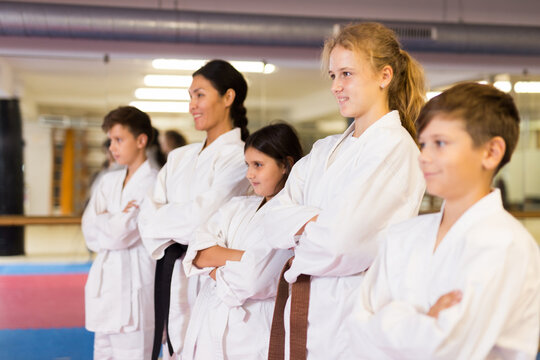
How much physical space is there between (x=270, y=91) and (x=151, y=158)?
2.17 metres

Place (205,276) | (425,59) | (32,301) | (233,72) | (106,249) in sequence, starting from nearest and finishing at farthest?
1. (205,276)
2. (233,72)
3. (106,249)
4. (32,301)
5. (425,59)

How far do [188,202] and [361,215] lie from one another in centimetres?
114

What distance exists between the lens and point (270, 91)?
251 inches

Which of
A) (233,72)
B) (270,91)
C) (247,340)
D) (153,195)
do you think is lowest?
(247,340)

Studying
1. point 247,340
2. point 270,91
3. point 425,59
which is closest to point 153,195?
point 247,340

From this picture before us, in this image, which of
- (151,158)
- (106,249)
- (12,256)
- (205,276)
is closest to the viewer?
(205,276)

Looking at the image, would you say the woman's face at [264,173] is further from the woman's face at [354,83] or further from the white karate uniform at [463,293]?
the white karate uniform at [463,293]

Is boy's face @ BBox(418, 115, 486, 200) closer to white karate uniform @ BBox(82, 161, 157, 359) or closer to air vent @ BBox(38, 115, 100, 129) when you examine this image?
white karate uniform @ BBox(82, 161, 157, 359)

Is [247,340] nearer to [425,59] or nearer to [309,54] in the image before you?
[309,54]

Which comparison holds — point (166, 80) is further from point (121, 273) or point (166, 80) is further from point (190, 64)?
point (121, 273)

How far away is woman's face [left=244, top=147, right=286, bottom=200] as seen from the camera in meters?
2.37

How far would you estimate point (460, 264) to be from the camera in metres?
1.29

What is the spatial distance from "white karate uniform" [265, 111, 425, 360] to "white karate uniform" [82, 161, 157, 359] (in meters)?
1.31

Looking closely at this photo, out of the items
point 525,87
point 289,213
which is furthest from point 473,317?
point 525,87
